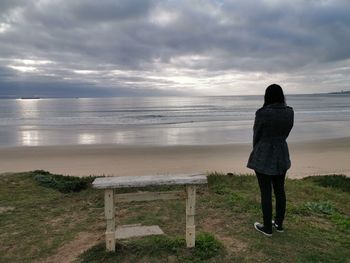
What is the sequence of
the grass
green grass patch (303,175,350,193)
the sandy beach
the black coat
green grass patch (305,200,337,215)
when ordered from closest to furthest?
the grass, the black coat, green grass patch (305,200,337,215), green grass patch (303,175,350,193), the sandy beach

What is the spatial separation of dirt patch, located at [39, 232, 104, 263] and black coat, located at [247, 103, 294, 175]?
2.33 metres

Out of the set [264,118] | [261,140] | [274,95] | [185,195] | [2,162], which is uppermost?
[274,95]

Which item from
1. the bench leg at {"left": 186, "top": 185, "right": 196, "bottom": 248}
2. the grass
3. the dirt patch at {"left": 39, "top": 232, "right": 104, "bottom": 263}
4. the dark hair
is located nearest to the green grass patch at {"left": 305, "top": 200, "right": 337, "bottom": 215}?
the grass

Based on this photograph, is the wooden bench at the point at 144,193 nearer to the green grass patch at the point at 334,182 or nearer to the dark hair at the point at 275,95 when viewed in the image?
the dark hair at the point at 275,95

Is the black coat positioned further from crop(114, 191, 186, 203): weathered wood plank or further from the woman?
crop(114, 191, 186, 203): weathered wood plank

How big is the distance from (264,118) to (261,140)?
0.29 meters

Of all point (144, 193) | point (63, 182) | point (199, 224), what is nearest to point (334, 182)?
point (199, 224)

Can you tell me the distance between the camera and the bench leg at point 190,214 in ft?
13.3

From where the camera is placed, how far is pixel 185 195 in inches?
161

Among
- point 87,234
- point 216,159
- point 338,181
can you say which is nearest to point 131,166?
point 216,159

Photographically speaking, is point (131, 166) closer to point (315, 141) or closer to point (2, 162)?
point (2, 162)

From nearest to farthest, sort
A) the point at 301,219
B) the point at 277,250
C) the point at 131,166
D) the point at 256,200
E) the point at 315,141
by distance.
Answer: the point at 277,250
the point at 301,219
the point at 256,200
the point at 131,166
the point at 315,141

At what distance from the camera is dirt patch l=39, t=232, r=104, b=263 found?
420cm

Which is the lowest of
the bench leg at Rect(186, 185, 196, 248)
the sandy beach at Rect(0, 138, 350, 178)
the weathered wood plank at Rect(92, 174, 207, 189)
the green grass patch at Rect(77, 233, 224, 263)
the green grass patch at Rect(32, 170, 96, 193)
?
the sandy beach at Rect(0, 138, 350, 178)
